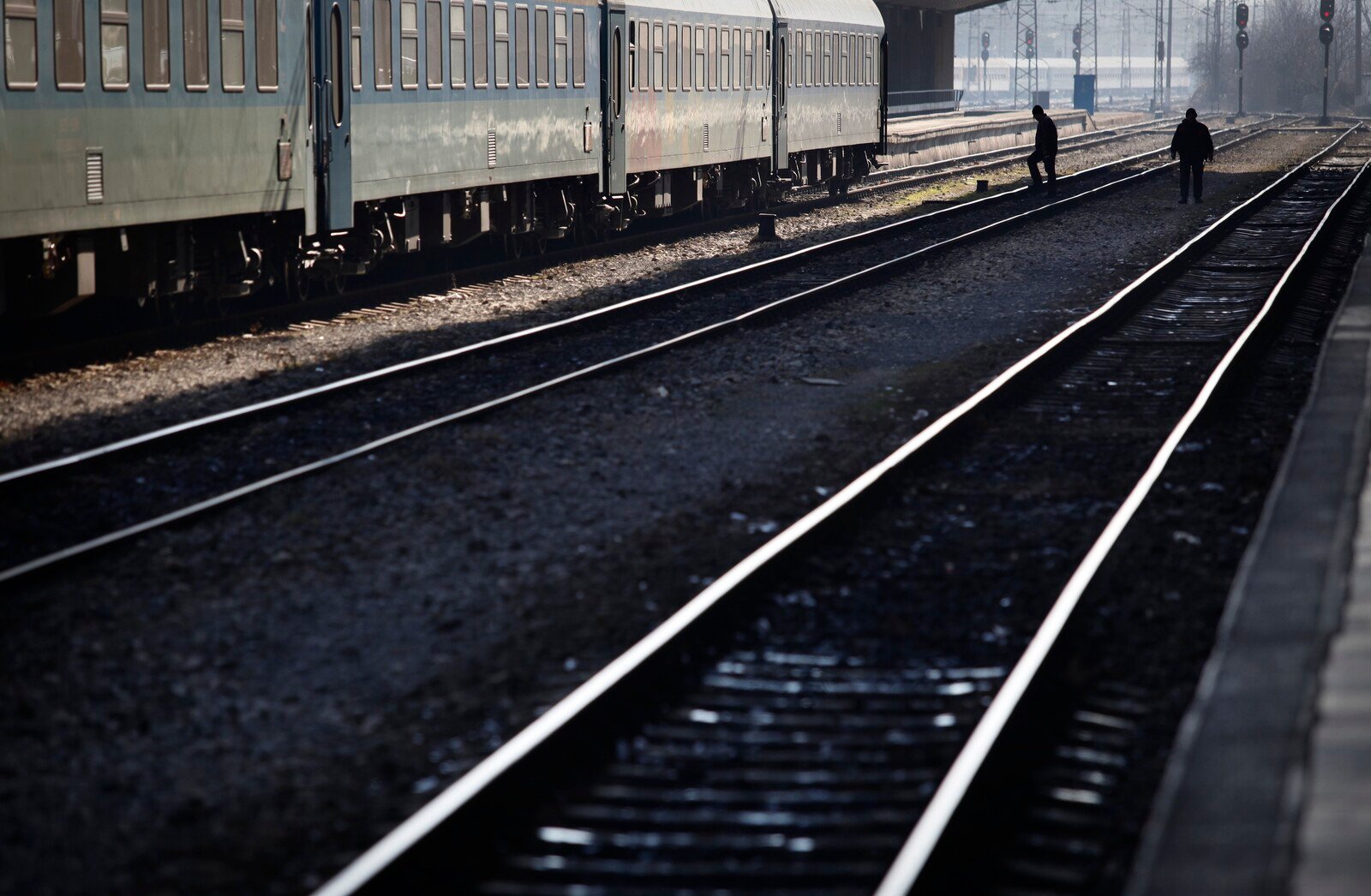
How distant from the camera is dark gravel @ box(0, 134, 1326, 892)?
4656mm

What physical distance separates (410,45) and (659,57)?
682cm

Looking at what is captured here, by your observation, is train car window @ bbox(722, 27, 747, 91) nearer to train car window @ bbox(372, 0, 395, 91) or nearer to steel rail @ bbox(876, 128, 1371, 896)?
train car window @ bbox(372, 0, 395, 91)

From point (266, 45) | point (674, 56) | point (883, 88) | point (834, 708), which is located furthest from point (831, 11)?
point (834, 708)

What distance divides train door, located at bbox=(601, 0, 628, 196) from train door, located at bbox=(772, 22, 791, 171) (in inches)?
243

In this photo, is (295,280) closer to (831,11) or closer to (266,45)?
(266,45)

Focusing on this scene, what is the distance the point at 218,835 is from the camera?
14.7ft

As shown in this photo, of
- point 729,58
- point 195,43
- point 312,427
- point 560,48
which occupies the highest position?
point 729,58

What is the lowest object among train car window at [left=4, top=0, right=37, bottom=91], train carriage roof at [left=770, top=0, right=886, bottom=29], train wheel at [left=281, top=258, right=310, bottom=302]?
train wheel at [left=281, top=258, right=310, bottom=302]

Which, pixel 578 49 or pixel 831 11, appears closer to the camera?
pixel 578 49

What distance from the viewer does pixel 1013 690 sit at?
17.5 feet

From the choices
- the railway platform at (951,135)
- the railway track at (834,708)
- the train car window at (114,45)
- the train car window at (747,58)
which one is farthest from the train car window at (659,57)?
the railway platform at (951,135)

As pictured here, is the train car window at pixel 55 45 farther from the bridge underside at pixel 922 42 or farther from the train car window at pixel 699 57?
the bridge underside at pixel 922 42

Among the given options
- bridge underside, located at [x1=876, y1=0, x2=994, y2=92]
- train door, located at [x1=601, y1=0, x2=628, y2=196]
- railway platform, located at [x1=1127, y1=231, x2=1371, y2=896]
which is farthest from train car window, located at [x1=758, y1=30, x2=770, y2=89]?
bridge underside, located at [x1=876, y1=0, x2=994, y2=92]

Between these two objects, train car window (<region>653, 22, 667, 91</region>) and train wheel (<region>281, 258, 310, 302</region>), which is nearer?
train wheel (<region>281, 258, 310, 302</region>)
